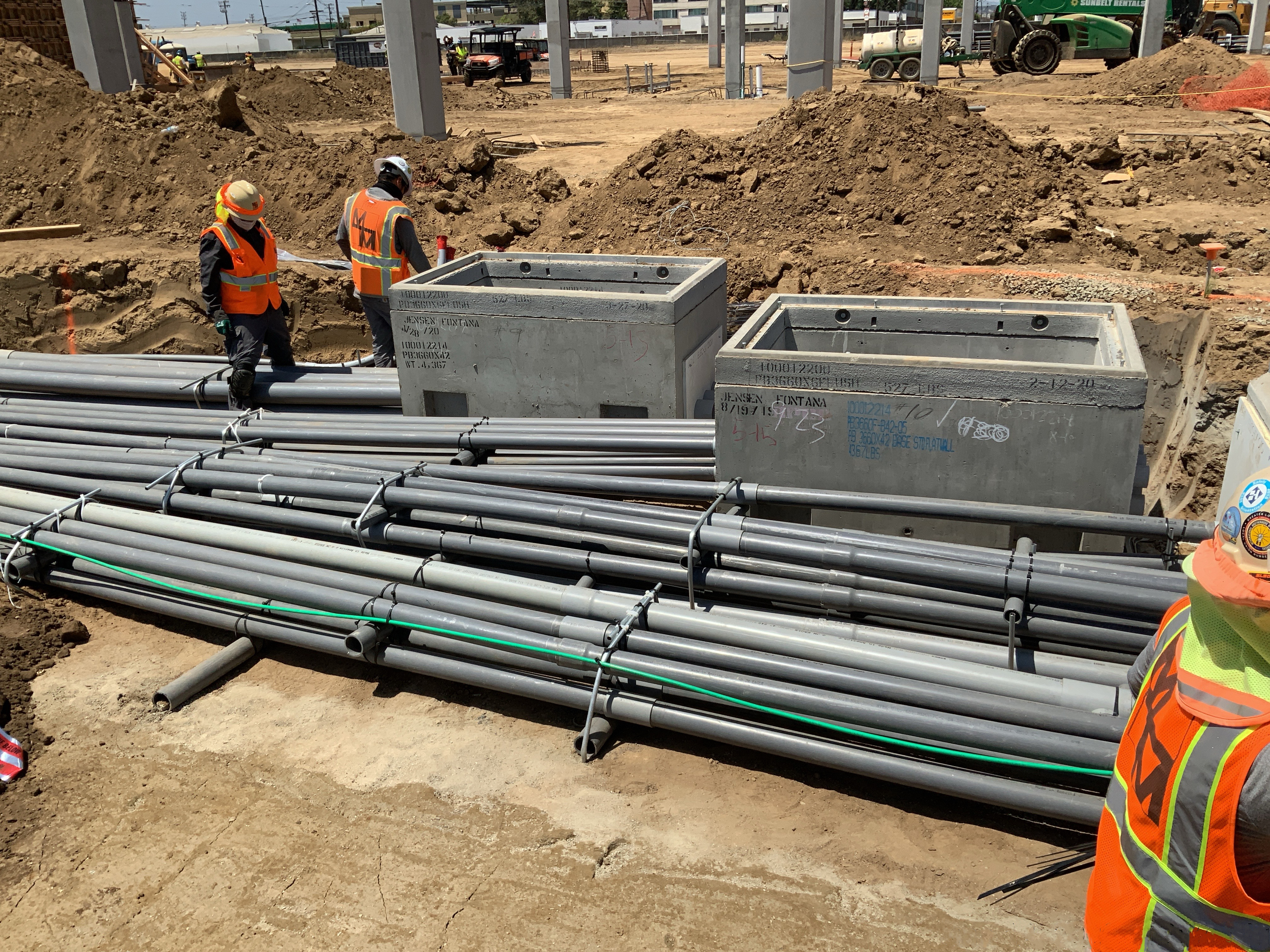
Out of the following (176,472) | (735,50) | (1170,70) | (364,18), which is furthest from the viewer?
(364,18)

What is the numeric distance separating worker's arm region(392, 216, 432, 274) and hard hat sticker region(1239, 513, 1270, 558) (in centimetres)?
708

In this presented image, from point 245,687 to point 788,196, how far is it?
397 inches

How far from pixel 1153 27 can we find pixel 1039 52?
12.1ft

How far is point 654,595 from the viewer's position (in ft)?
16.2

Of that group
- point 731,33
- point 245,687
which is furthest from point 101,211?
point 731,33

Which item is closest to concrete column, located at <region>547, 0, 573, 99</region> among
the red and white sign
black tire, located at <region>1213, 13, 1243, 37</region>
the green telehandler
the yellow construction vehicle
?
the green telehandler

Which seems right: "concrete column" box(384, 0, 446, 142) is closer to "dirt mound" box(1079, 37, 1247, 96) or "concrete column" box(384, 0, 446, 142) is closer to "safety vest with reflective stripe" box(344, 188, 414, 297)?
"safety vest with reflective stripe" box(344, 188, 414, 297)

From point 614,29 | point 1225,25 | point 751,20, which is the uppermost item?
point 751,20

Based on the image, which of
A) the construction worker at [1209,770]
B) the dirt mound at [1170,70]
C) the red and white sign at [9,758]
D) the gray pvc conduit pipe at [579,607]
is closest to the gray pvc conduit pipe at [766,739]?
the gray pvc conduit pipe at [579,607]

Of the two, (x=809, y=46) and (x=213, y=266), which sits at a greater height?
(x=809, y=46)

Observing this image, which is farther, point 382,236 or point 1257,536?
point 382,236

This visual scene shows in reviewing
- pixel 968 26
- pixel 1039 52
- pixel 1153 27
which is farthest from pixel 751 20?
pixel 1153 27

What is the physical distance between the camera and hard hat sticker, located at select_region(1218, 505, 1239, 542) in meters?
1.97

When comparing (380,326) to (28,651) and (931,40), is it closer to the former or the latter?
(28,651)
